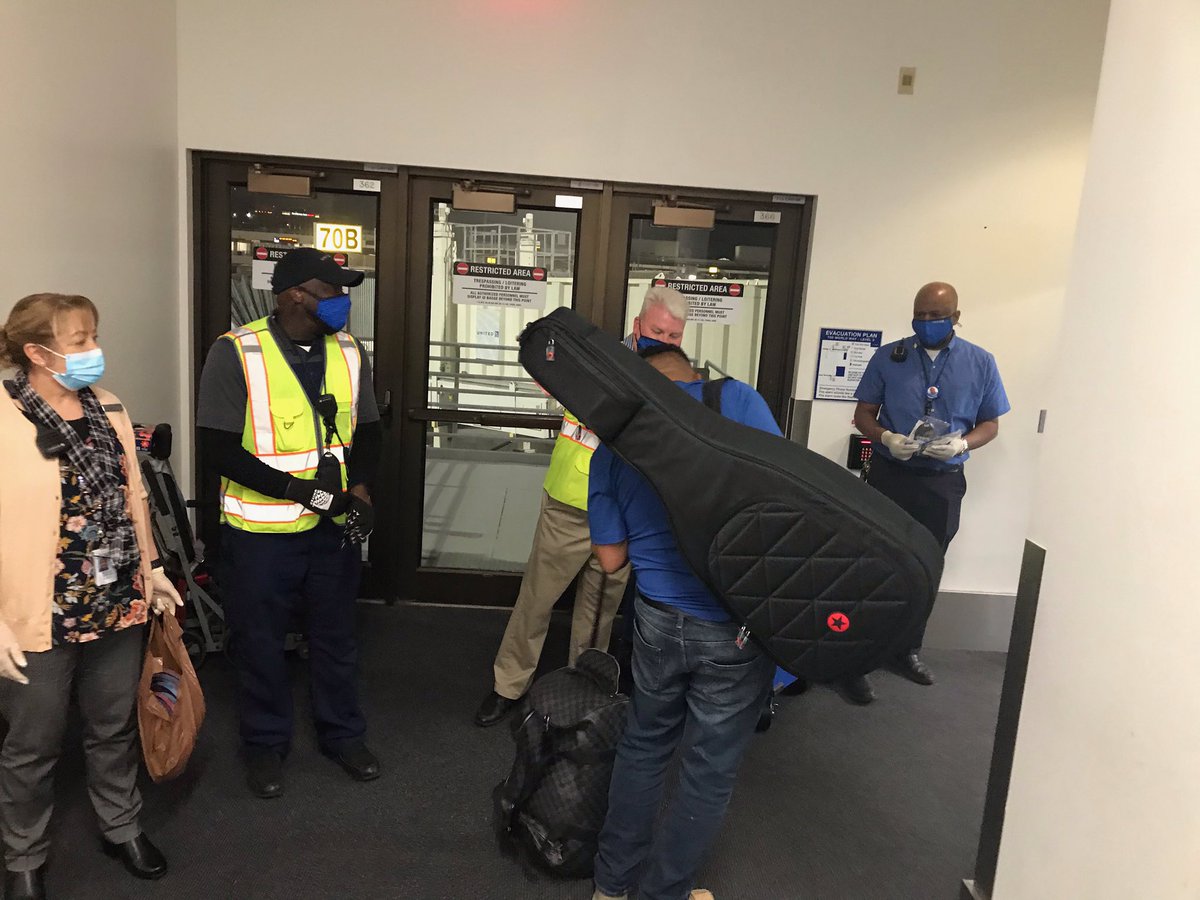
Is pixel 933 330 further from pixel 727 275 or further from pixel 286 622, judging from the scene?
pixel 286 622

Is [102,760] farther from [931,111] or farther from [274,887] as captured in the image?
[931,111]

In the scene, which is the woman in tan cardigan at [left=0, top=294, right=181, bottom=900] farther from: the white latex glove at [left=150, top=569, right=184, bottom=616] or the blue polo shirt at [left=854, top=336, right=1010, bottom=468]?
the blue polo shirt at [left=854, top=336, right=1010, bottom=468]

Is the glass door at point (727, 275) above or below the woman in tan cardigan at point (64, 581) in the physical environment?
above

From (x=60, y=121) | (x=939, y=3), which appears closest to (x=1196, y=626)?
(x=939, y=3)

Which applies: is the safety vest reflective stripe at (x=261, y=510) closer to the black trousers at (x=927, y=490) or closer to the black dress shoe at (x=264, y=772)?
the black dress shoe at (x=264, y=772)

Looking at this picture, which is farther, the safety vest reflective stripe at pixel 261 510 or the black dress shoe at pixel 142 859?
the safety vest reflective stripe at pixel 261 510

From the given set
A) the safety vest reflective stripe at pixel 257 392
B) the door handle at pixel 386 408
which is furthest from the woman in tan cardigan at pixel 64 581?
the door handle at pixel 386 408

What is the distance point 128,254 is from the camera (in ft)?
9.43

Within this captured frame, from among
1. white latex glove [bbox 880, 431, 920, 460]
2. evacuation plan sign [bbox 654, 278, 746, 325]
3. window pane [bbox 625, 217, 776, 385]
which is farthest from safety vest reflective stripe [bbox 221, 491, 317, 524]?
white latex glove [bbox 880, 431, 920, 460]

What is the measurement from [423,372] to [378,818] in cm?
197

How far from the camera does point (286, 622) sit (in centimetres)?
226

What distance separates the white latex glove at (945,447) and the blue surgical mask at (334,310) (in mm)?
2274

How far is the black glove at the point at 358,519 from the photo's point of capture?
88.4 inches

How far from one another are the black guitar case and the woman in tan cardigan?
3.54 feet
